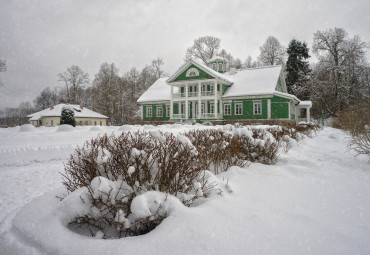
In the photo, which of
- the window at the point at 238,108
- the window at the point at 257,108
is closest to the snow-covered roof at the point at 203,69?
the window at the point at 238,108

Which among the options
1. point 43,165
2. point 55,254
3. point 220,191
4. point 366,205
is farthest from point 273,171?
point 43,165

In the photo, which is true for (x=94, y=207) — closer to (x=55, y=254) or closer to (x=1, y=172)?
(x=55, y=254)

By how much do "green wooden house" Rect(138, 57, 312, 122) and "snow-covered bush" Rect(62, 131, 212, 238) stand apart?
21.9 m

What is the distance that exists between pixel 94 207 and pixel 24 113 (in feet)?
274

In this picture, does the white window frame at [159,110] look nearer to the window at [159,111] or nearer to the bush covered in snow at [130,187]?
the window at [159,111]

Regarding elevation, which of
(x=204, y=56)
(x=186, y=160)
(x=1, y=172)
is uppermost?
(x=204, y=56)

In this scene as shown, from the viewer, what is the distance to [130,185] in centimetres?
239

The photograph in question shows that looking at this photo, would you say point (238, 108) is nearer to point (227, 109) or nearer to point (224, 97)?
point (227, 109)

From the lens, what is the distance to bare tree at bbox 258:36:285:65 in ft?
141

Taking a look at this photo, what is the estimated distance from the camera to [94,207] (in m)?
2.17

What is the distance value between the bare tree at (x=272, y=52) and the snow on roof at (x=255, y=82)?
59.9ft

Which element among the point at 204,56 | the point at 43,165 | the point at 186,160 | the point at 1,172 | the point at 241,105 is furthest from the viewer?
the point at 204,56

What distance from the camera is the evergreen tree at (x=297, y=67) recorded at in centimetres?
3778

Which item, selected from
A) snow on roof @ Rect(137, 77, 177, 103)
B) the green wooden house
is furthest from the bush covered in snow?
snow on roof @ Rect(137, 77, 177, 103)
